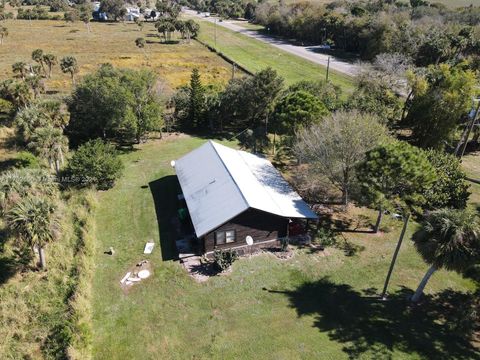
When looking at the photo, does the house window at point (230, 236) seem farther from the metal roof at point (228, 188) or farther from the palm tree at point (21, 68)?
the palm tree at point (21, 68)

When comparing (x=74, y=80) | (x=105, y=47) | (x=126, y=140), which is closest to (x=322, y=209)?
(x=126, y=140)

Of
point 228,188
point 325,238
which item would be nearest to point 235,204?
point 228,188

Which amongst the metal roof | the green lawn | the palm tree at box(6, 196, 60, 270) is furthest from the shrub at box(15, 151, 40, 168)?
the metal roof

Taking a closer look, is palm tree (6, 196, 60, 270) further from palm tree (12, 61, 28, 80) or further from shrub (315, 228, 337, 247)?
palm tree (12, 61, 28, 80)

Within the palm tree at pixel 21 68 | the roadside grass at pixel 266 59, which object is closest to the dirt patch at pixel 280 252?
the palm tree at pixel 21 68

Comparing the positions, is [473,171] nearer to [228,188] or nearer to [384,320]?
[384,320]

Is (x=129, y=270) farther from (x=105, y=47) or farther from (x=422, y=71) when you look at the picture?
(x=105, y=47)

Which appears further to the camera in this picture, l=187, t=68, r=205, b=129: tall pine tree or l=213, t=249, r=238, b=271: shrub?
l=187, t=68, r=205, b=129: tall pine tree
